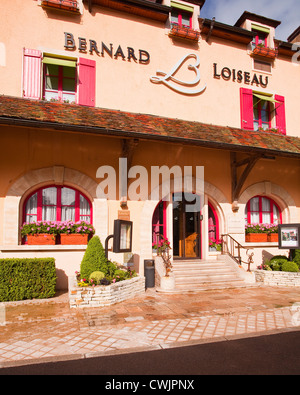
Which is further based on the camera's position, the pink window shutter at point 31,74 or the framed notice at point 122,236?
the pink window shutter at point 31,74

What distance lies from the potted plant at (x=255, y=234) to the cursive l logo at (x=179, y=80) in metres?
5.16

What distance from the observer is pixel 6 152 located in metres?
8.10

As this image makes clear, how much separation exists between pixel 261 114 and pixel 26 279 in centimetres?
1023

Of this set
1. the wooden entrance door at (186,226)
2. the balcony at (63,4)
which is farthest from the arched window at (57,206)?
the balcony at (63,4)

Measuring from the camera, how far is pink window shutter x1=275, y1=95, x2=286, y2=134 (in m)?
11.5

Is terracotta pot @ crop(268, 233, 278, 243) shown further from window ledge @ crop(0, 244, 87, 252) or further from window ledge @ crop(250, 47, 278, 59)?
window ledge @ crop(250, 47, 278, 59)

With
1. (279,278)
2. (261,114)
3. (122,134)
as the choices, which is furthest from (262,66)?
(279,278)

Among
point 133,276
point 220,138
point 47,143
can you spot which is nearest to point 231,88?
point 220,138

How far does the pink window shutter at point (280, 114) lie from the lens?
11524mm

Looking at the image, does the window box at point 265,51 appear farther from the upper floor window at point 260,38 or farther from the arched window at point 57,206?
the arched window at point 57,206

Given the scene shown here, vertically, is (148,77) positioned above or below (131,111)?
above

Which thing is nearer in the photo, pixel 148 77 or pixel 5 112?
pixel 5 112
